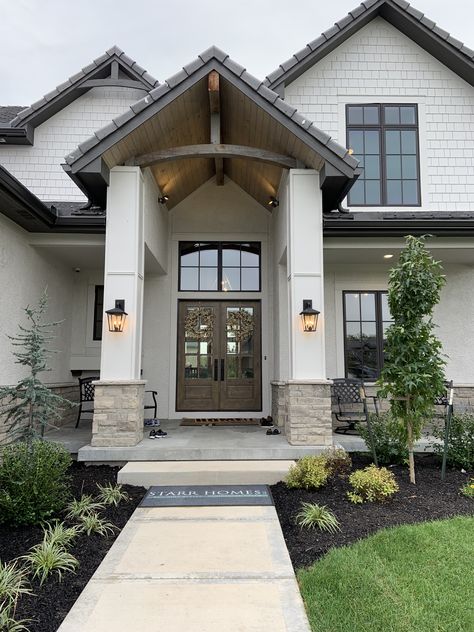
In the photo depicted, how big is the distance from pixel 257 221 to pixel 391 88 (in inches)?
145

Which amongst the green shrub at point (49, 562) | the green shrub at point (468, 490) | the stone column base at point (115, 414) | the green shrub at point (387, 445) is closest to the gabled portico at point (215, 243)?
the stone column base at point (115, 414)

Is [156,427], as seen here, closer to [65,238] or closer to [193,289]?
[193,289]

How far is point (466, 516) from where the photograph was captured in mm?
4121

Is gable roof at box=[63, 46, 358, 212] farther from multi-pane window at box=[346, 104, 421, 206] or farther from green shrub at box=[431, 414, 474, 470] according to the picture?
green shrub at box=[431, 414, 474, 470]

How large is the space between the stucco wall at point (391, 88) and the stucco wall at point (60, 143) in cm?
376

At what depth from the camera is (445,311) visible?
878 centimetres

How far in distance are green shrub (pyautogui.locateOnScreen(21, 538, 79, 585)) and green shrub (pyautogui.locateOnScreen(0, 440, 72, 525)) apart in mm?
673

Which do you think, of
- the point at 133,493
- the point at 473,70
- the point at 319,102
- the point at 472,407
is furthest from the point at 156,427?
the point at 473,70

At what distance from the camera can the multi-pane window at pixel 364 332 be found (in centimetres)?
881

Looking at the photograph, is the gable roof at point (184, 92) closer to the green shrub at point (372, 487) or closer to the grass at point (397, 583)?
the green shrub at point (372, 487)

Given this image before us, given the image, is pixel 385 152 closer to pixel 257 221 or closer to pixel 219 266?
pixel 257 221

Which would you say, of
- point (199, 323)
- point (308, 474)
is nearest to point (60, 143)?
point (199, 323)

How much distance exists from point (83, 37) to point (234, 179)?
23.8 metres

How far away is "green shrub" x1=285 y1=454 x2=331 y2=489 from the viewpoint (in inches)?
190
